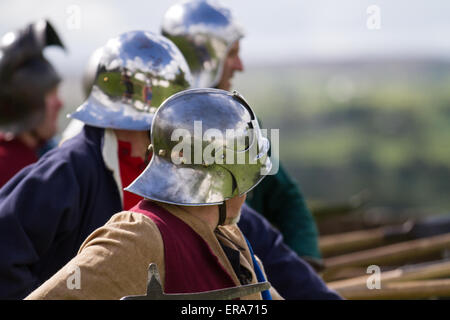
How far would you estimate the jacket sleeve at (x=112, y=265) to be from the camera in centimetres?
263

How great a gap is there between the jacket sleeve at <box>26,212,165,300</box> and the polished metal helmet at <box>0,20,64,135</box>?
3676 millimetres

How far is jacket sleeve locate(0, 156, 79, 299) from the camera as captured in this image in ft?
12.0

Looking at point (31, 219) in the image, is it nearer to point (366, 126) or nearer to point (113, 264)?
point (113, 264)

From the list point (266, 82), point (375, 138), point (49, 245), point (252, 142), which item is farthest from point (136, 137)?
point (266, 82)

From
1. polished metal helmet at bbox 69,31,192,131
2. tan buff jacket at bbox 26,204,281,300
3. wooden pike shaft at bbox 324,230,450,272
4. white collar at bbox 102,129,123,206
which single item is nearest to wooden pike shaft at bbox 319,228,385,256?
wooden pike shaft at bbox 324,230,450,272

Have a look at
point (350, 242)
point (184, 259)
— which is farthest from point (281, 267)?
point (350, 242)

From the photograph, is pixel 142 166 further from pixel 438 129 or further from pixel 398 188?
pixel 438 129

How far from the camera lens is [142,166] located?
4.02 metres

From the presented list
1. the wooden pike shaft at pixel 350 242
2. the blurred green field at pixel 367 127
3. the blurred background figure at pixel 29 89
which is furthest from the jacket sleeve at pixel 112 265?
the blurred green field at pixel 367 127

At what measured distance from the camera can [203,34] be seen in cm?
561

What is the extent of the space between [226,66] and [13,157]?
65.6 inches

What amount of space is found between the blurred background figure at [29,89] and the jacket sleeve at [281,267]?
249 cm

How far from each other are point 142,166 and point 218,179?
1.05 m

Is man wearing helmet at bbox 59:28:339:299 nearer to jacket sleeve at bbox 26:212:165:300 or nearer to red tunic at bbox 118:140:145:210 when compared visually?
red tunic at bbox 118:140:145:210
